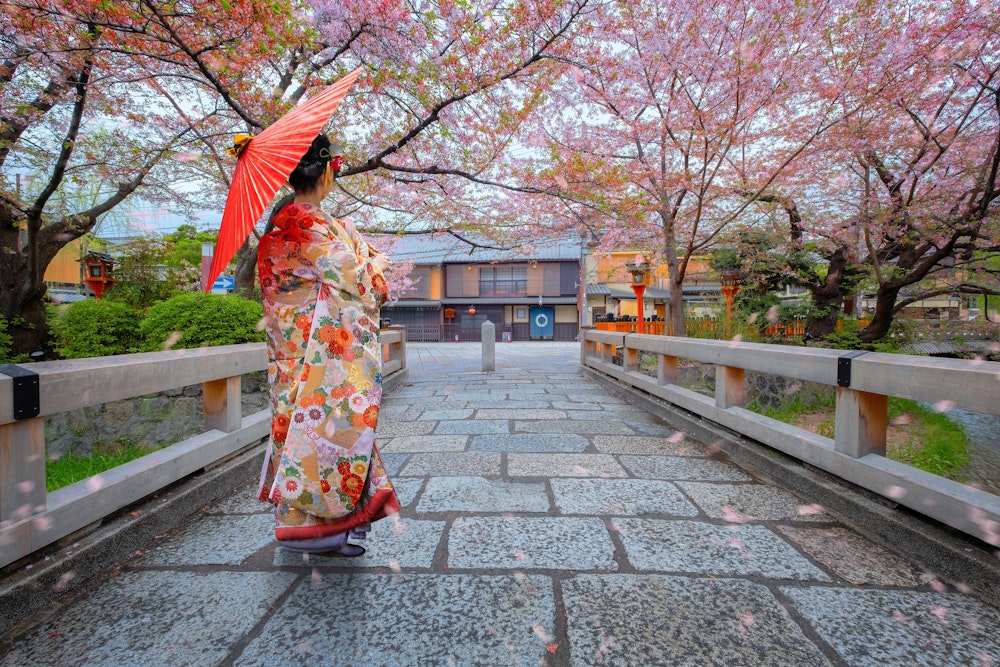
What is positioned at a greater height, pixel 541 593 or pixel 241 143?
pixel 241 143

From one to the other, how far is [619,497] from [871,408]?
1.39m

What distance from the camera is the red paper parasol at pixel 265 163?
1690 millimetres

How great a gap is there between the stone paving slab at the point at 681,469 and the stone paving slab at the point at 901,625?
1.27 meters

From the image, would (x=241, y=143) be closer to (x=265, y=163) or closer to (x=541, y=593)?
(x=265, y=163)

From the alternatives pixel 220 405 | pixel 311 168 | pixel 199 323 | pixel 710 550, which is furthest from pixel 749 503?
pixel 199 323

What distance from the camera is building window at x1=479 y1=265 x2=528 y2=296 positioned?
29844mm

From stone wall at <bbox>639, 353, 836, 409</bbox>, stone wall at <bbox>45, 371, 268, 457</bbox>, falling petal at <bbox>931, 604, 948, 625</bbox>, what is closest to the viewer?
falling petal at <bbox>931, 604, 948, 625</bbox>

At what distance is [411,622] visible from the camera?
5.03ft

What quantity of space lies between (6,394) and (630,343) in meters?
5.86

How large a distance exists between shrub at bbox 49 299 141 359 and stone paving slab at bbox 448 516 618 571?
5389 mm

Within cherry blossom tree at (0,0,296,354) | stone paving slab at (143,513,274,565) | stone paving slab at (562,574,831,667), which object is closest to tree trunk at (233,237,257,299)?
cherry blossom tree at (0,0,296,354)

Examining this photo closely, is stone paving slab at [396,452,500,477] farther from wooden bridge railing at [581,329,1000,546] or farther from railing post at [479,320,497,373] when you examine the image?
railing post at [479,320,497,373]

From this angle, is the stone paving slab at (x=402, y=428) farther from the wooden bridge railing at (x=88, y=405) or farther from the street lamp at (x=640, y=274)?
the street lamp at (x=640, y=274)

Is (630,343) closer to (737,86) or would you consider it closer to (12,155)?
(737,86)
